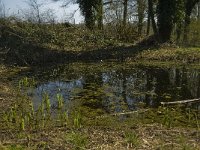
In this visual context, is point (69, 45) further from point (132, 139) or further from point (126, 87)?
point (132, 139)

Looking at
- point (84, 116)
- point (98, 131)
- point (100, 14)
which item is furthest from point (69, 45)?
point (98, 131)

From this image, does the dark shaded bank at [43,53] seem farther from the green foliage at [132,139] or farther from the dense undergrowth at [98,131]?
the green foliage at [132,139]

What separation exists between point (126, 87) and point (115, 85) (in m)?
0.61

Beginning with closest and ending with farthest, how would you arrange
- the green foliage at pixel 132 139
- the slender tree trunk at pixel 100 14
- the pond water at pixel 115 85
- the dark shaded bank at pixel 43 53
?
the green foliage at pixel 132 139, the pond water at pixel 115 85, the dark shaded bank at pixel 43 53, the slender tree trunk at pixel 100 14

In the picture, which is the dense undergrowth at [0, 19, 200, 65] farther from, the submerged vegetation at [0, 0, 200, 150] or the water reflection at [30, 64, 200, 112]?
the water reflection at [30, 64, 200, 112]

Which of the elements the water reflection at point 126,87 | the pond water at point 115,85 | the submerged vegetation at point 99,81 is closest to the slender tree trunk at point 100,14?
the submerged vegetation at point 99,81

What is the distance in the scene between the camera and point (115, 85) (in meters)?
16.9

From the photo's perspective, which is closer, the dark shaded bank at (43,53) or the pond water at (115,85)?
the pond water at (115,85)

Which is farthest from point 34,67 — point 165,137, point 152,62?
point 165,137

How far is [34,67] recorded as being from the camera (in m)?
22.6

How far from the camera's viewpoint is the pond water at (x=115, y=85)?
13781 mm

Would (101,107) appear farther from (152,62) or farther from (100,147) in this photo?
(152,62)

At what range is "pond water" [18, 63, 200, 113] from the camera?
45.2ft

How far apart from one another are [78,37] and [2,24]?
5366 mm
